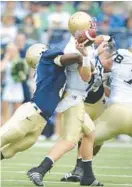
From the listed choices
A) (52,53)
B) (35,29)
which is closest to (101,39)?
(52,53)

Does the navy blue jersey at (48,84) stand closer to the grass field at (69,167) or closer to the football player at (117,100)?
the football player at (117,100)

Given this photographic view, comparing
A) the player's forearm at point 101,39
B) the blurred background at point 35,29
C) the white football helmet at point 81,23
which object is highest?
the white football helmet at point 81,23

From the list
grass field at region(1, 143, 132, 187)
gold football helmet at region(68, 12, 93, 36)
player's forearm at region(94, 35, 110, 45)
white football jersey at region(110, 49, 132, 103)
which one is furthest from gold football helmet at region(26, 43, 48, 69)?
grass field at region(1, 143, 132, 187)

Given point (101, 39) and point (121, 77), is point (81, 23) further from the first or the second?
point (121, 77)

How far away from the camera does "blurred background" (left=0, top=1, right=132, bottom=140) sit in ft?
45.9

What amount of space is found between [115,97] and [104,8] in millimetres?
8327

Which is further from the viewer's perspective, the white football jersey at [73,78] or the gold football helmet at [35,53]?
the gold football helmet at [35,53]

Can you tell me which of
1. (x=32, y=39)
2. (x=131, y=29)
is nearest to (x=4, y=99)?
(x=32, y=39)

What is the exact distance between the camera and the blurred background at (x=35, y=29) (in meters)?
14.0

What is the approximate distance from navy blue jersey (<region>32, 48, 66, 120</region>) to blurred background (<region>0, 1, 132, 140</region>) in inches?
221

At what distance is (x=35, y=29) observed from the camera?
1502 cm

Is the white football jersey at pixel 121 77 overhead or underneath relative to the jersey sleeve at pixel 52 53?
underneath

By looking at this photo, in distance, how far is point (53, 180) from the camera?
27.6 ft

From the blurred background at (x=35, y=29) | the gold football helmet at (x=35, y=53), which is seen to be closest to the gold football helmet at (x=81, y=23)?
the gold football helmet at (x=35, y=53)
